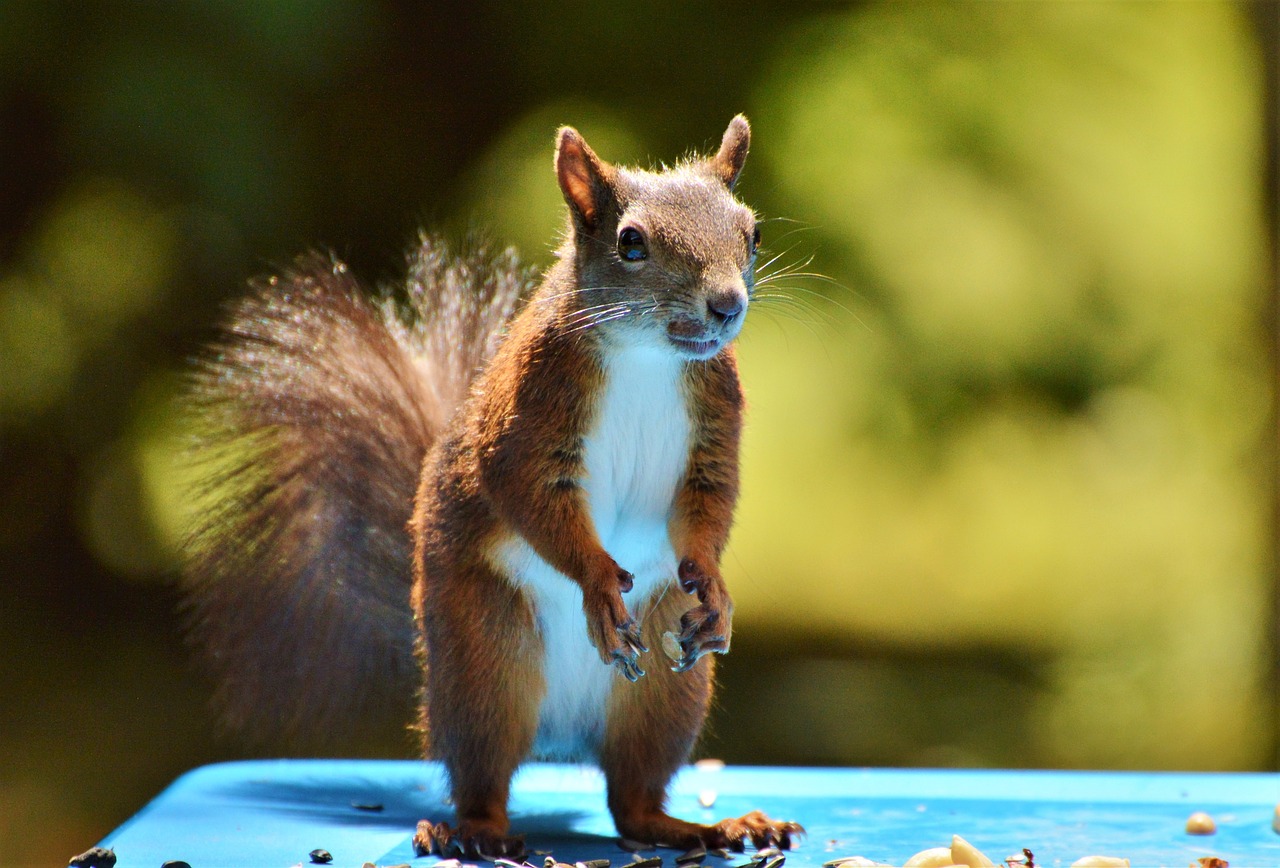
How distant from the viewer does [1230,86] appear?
11.3 ft

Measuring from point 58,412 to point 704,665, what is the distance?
2.05 m

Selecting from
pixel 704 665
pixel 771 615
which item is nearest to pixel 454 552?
pixel 704 665

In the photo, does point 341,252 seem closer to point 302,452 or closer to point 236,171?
point 236,171

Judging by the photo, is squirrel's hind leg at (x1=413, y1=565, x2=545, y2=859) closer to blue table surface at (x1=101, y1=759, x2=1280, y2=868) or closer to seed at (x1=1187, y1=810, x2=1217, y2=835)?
blue table surface at (x1=101, y1=759, x2=1280, y2=868)

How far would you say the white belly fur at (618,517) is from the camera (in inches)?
61.2

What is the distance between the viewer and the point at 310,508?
2.00 m

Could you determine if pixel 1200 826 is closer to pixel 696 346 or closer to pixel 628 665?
pixel 628 665

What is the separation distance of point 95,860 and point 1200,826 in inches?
56.0

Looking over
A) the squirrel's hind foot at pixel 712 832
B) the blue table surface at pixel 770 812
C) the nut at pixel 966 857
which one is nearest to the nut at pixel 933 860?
the nut at pixel 966 857

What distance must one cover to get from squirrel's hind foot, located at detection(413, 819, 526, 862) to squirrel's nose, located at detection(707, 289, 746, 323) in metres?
0.67

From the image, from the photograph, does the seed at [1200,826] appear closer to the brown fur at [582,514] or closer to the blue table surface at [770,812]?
the blue table surface at [770,812]

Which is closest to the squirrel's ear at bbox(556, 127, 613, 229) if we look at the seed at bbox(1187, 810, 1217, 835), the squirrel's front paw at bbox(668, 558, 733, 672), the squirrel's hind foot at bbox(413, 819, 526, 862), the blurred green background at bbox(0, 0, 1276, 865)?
the squirrel's front paw at bbox(668, 558, 733, 672)

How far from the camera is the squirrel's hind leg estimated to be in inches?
63.1

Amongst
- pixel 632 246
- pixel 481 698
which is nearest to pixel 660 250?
pixel 632 246
